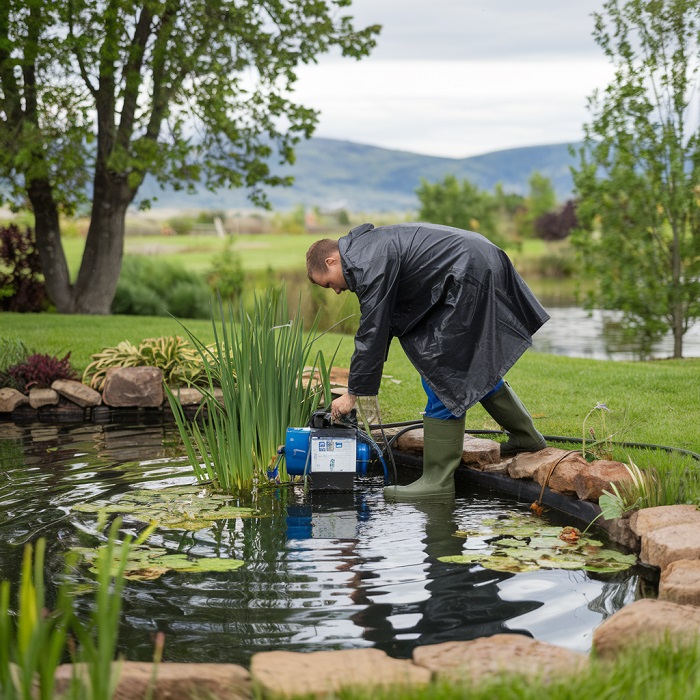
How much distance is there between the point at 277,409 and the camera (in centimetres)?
522

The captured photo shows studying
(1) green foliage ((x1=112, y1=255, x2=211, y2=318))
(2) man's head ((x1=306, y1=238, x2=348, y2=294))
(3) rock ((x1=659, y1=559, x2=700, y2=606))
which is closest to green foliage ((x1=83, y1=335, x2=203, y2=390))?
(2) man's head ((x1=306, y1=238, x2=348, y2=294))

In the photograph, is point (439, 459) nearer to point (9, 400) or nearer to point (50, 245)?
point (9, 400)

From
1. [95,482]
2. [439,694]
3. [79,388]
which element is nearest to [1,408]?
[79,388]

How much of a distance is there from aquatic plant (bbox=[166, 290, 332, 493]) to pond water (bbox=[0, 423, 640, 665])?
11.3 inches

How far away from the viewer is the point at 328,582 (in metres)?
3.77

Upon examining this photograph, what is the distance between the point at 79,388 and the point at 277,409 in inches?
131

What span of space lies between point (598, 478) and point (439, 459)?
88 cm

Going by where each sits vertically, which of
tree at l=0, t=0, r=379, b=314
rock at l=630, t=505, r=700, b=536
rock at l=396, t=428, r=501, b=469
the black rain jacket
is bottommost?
rock at l=630, t=505, r=700, b=536

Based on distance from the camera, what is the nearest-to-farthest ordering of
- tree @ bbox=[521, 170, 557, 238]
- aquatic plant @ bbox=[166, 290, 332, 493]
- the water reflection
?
1. aquatic plant @ bbox=[166, 290, 332, 493]
2. the water reflection
3. tree @ bbox=[521, 170, 557, 238]

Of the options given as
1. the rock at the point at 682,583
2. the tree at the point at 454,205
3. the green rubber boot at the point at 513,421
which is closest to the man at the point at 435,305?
the green rubber boot at the point at 513,421

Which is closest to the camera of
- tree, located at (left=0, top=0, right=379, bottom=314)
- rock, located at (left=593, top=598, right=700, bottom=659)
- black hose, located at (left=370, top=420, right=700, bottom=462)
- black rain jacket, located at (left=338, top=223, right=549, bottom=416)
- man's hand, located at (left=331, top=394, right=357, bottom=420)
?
rock, located at (left=593, top=598, right=700, bottom=659)

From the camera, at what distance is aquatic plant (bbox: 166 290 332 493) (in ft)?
16.4

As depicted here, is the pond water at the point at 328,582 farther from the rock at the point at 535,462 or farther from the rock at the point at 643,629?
the rock at the point at 643,629

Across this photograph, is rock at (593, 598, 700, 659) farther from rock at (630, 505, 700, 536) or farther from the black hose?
the black hose
